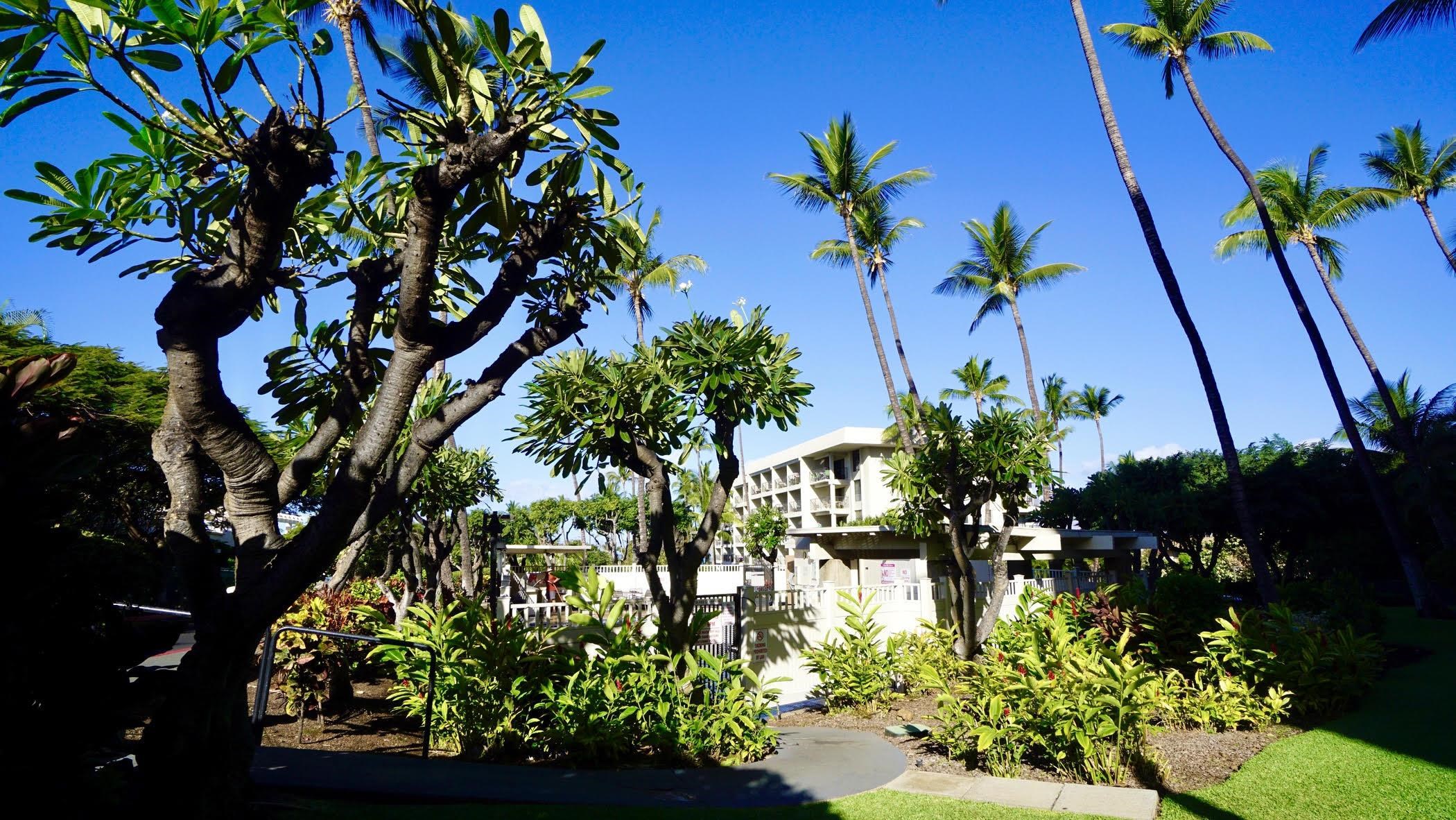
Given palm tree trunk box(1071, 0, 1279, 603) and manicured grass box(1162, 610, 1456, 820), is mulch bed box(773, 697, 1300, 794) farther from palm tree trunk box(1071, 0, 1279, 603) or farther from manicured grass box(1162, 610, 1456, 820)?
palm tree trunk box(1071, 0, 1279, 603)

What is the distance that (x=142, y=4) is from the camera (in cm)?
363

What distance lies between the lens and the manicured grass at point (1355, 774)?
19.8 ft

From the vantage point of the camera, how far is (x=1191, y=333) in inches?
591

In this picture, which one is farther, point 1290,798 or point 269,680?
point 269,680

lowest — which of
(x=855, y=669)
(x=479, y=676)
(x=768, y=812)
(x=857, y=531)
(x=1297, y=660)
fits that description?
(x=768, y=812)

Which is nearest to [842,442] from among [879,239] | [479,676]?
[879,239]

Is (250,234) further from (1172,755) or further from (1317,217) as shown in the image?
(1317,217)

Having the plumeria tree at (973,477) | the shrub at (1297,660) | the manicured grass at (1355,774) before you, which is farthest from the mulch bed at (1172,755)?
the plumeria tree at (973,477)

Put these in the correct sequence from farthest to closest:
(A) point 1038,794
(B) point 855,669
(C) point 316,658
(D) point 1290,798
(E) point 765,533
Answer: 1. (E) point 765,533
2. (B) point 855,669
3. (C) point 316,658
4. (A) point 1038,794
5. (D) point 1290,798

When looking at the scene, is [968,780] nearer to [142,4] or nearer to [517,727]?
[517,727]

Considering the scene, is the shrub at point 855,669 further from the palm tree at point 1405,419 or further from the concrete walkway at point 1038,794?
the palm tree at point 1405,419

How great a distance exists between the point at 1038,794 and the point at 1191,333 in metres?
11.1

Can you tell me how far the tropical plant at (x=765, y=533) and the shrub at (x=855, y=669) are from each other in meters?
32.7

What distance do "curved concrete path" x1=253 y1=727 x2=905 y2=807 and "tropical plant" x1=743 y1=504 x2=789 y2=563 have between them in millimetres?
37204
